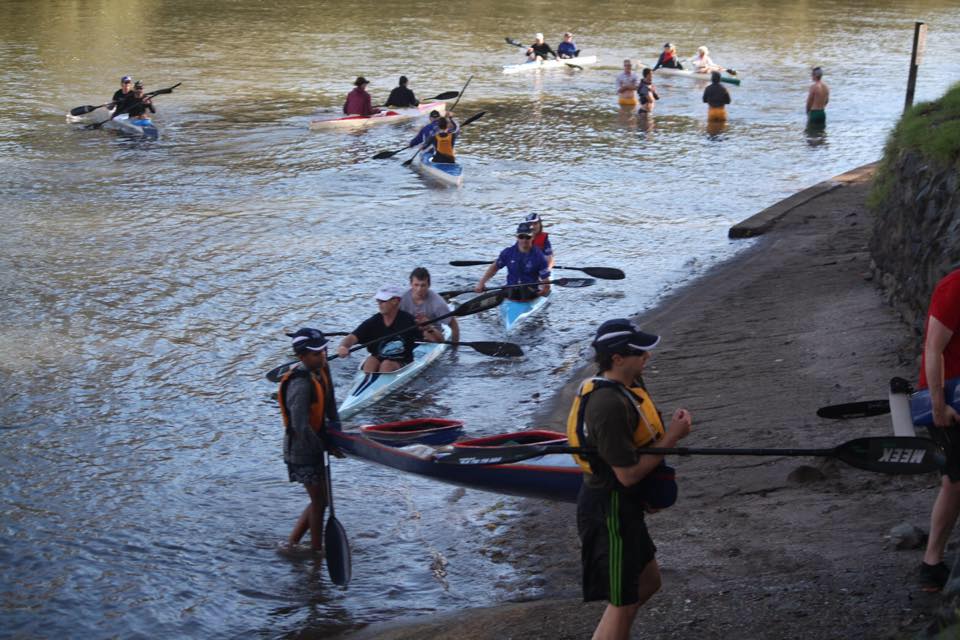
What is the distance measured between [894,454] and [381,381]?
24.4 feet

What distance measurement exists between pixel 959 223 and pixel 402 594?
17.8 feet

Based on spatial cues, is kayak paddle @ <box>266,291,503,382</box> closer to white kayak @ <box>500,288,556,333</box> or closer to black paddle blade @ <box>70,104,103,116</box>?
white kayak @ <box>500,288,556,333</box>

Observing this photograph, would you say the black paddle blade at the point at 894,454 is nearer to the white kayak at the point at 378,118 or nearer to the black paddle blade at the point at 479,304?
the black paddle blade at the point at 479,304

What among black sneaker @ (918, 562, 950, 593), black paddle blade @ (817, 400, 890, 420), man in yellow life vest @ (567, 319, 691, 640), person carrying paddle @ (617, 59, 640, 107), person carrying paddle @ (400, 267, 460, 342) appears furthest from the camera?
person carrying paddle @ (617, 59, 640, 107)

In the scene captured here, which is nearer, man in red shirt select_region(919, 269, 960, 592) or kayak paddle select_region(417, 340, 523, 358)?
man in red shirt select_region(919, 269, 960, 592)

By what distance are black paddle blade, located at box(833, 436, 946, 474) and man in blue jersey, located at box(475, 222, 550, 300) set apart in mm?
9219

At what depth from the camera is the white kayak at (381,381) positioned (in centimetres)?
1188

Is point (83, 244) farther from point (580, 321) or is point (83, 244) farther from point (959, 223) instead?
point (959, 223)

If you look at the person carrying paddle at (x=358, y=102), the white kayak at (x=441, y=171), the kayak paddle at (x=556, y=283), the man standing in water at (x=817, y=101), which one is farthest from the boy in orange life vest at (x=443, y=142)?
the man standing in water at (x=817, y=101)

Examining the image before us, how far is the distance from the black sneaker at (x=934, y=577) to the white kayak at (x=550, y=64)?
32.1 meters

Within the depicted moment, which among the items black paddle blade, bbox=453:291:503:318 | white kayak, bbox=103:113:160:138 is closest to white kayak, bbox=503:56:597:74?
white kayak, bbox=103:113:160:138

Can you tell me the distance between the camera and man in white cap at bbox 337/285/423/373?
11906 mm

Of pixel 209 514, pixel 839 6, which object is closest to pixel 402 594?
pixel 209 514

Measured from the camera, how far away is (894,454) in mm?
5453
